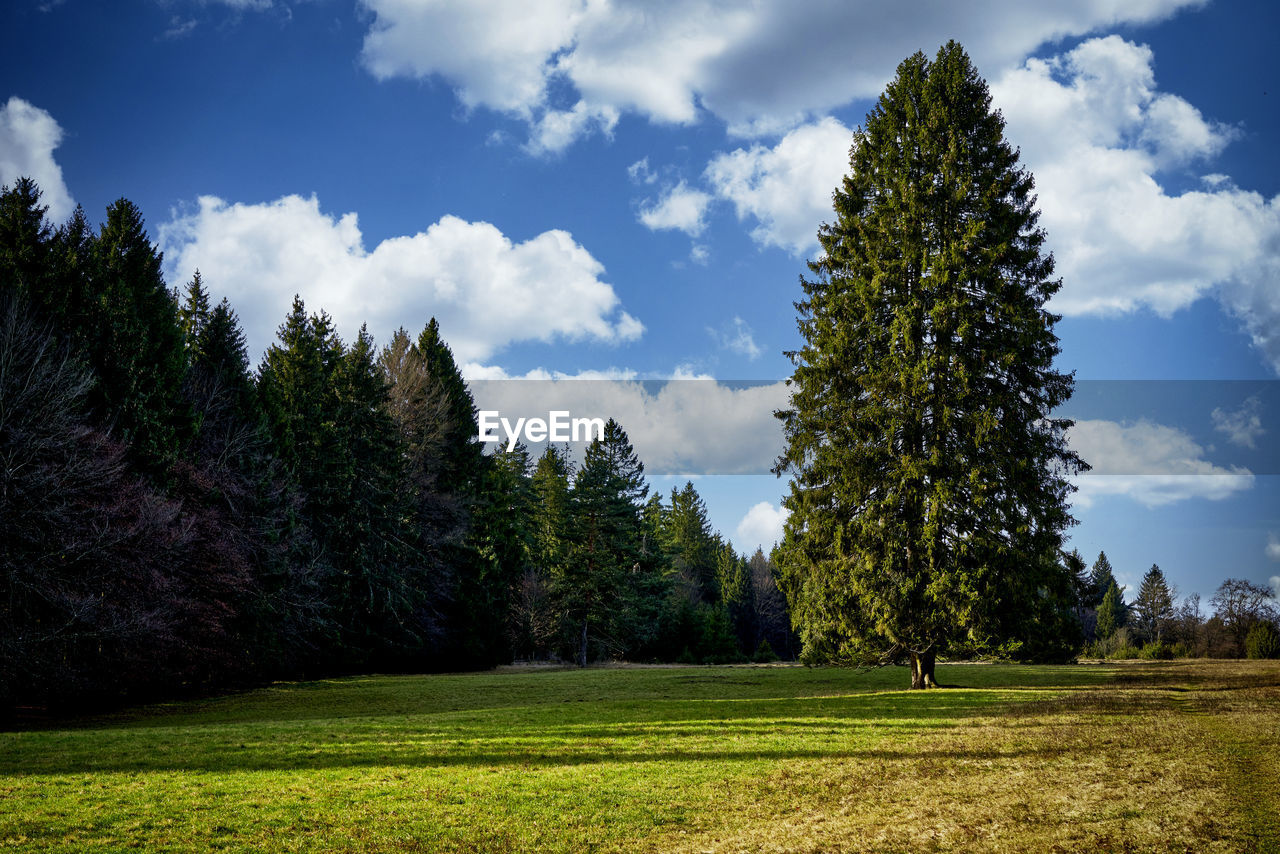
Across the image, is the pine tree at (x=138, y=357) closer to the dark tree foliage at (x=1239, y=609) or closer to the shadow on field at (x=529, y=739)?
the shadow on field at (x=529, y=739)

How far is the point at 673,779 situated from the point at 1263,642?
51.1 metres

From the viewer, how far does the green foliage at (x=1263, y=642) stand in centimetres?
4600

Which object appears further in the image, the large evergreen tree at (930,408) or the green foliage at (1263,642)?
the green foliage at (1263,642)

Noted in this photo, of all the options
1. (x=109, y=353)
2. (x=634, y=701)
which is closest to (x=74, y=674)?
(x=109, y=353)

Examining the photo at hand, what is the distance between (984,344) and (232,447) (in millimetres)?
27351

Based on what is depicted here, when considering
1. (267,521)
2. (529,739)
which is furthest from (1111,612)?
(529,739)

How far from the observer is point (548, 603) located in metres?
52.8

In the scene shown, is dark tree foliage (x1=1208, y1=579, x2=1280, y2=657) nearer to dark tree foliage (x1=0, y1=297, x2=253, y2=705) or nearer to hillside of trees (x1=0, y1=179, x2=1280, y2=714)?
hillside of trees (x1=0, y1=179, x2=1280, y2=714)

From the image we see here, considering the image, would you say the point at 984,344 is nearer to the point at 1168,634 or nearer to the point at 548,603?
the point at 548,603

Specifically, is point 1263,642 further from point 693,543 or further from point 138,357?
point 138,357

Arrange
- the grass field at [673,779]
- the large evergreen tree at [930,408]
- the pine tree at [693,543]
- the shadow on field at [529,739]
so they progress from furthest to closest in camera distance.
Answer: the pine tree at [693,543] → the large evergreen tree at [930,408] → the shadow on field at [529,739] → the grass field at [673,779]

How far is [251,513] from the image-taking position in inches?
1230

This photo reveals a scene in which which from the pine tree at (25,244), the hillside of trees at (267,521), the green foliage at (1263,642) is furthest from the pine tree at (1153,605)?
A: the pine tree at (25,244)

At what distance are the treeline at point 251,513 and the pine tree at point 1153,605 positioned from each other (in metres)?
50.9
